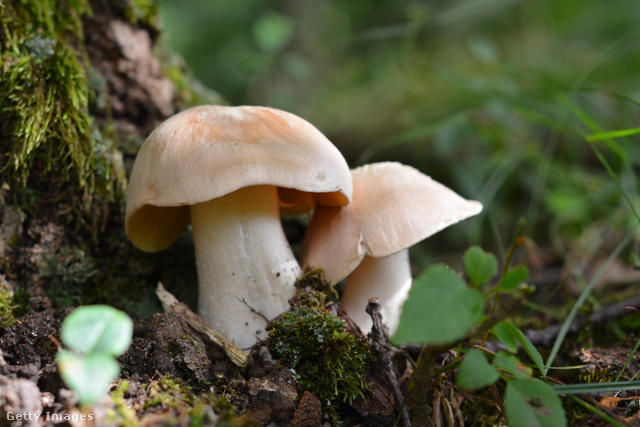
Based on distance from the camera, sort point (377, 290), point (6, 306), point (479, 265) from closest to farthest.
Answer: point (479, 265) < point (6, 306) < point (377, 290)

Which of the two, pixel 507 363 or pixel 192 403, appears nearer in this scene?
pixel 507 363

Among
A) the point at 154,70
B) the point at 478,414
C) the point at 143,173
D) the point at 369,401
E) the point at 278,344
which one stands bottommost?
the point at 478,414

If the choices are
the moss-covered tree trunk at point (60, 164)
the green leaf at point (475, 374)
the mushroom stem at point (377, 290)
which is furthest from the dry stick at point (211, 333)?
the green leaf at point (475, 374)

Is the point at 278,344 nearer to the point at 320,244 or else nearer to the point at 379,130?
the point at 320,244

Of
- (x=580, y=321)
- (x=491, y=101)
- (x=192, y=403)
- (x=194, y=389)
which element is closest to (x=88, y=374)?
(x=192, y=403)

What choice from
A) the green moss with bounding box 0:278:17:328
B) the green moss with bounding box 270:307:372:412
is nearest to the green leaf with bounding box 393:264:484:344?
the green moss with bounding box 270:307:372:412

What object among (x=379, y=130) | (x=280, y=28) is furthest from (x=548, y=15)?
(x=280, y=28)

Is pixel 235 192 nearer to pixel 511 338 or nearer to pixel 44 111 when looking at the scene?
pixel 44 111
